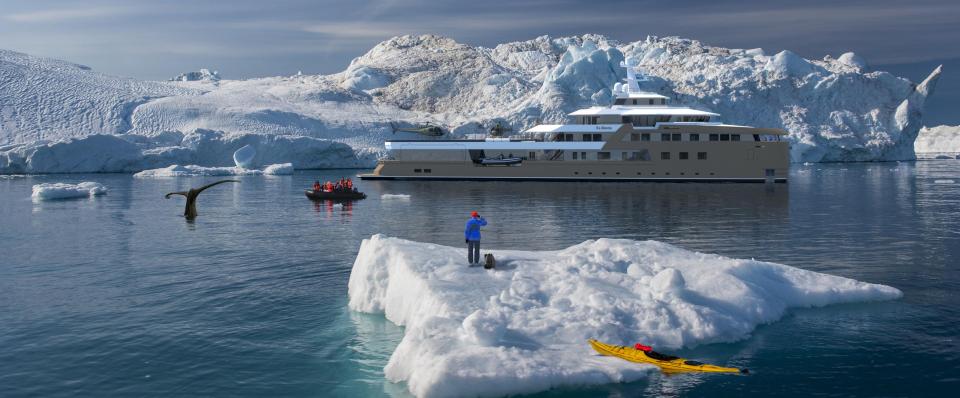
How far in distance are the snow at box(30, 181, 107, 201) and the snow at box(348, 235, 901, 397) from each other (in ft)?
135

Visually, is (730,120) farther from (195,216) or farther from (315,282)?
(315,282)

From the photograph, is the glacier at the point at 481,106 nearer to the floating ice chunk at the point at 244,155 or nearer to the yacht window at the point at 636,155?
the floating ice chunk at the point at 244,155

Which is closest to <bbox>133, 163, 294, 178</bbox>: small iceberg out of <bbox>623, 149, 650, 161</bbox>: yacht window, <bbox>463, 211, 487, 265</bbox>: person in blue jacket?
<bbox>623, 149, 650, 161</bbox>: yacht window

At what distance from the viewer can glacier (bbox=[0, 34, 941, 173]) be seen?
10725 cm

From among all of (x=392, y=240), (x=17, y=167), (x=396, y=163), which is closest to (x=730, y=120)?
(x=396, y=163)

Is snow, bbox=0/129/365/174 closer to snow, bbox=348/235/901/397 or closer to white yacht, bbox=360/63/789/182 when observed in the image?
white yacht, bbox=360/63/789/182

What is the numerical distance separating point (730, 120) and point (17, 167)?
104 m

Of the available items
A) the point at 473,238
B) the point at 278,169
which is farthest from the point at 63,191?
the point at 473,238

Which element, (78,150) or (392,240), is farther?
(78,150)

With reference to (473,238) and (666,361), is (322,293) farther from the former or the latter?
(666,361)

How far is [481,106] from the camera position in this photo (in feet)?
458

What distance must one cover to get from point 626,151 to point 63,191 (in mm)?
47026

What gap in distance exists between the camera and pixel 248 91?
479 ft

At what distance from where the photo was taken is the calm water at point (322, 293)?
475 inches
